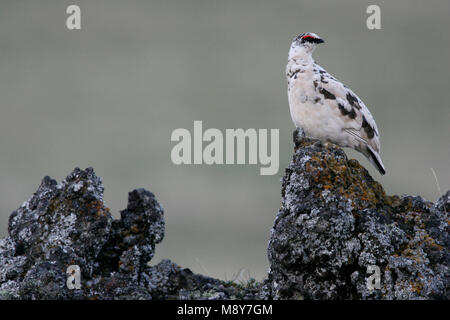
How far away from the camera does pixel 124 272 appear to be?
8.41 m

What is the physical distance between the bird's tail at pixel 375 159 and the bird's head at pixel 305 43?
1969 mm

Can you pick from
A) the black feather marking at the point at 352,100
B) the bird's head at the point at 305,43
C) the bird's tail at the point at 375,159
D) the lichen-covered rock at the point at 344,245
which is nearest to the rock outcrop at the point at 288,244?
the lichen-covered rock at the point at 344,245

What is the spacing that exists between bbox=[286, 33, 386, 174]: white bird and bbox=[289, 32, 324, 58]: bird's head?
27 centimetres

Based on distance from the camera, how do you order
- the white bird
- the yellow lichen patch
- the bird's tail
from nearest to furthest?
the yellow lichen patch → the white bird → the bird's tail

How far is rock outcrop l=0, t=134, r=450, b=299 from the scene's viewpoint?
746cm

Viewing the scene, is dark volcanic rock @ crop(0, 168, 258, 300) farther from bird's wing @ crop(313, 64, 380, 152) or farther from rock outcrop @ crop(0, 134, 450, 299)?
bird's wing @ crop(313, 64, 380, 152)

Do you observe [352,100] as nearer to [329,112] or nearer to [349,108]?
[349,108]

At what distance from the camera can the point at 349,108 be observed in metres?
10.8

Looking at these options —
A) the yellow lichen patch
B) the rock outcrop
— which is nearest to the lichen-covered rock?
the rock outcrop

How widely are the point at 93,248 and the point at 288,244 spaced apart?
2.55 metres

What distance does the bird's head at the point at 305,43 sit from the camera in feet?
37.0

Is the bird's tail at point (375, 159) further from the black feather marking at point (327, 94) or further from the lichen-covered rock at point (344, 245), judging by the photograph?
the lichen-covered rock at point (344, 245)
